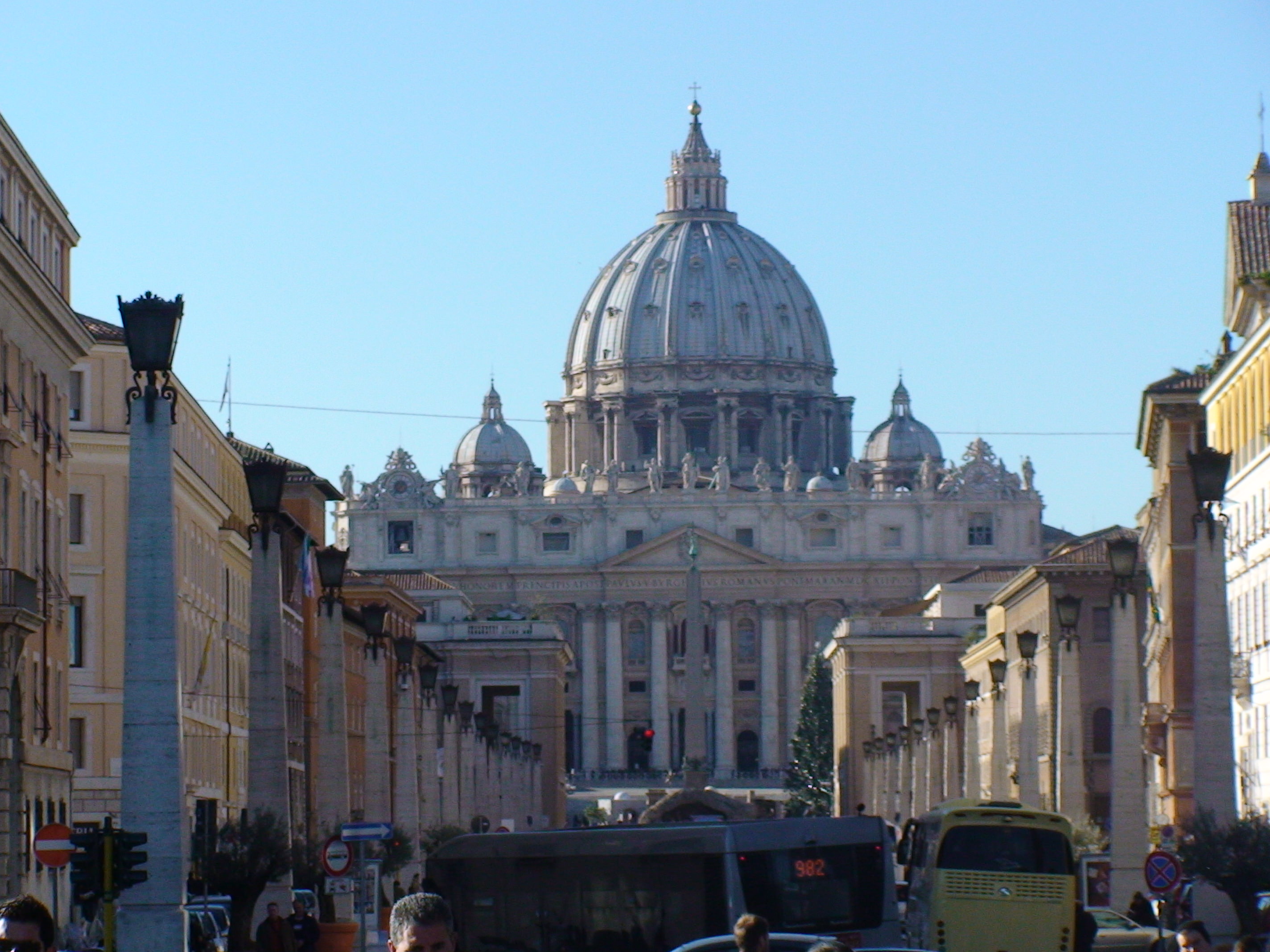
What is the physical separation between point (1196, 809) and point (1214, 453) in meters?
4.18

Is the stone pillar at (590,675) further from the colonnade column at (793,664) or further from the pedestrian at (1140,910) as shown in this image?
the pedestrian at (1140,910)

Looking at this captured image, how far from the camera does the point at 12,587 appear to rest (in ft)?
115

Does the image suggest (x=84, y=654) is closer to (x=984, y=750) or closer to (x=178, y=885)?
(x=178, y=885)

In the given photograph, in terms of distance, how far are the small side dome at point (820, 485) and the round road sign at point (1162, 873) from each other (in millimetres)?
149435

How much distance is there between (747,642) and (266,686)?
145 meters

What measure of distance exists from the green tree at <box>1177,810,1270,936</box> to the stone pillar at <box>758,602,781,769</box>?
139 metres

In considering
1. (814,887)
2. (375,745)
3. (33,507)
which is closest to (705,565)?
(375,745)

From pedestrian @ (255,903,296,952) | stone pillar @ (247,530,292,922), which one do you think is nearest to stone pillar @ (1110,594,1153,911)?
stone pillar @ (247,530,292,922)

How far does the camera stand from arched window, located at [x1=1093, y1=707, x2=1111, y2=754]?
89.4 m

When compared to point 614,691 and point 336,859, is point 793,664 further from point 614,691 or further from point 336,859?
point 336,859

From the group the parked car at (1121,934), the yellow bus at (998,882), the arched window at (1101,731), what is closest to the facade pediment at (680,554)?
the arched window at (1101,731)

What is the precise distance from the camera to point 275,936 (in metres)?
29.9

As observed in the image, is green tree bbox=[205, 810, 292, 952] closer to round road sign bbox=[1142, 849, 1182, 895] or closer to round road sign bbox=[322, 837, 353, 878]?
round road sign bbox=[322, 837, 353, 878]

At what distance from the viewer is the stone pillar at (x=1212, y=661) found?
29719 millimetres
